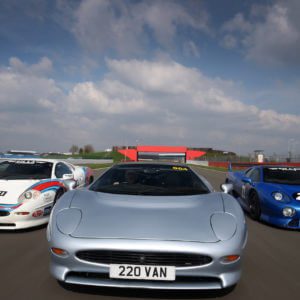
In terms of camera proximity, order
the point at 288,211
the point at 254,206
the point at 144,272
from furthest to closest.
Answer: the point at 254,206 → the point at 288,211 → the point at 144,272

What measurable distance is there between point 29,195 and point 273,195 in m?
4.18

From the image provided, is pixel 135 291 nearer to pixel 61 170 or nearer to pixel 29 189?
pixel 29 189

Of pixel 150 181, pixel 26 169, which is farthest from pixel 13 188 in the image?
pixel 150 181

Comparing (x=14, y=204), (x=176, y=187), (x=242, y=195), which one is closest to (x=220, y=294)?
(x=176, y=187)

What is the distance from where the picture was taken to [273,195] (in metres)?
5.61

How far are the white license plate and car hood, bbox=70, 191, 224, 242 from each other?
0.23 metres

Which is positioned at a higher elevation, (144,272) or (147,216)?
(147,216)

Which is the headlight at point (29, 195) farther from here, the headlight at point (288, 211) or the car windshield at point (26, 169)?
the headlight at point (288, 211)

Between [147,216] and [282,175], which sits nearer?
[147,216]

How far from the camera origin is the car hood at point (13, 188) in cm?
491

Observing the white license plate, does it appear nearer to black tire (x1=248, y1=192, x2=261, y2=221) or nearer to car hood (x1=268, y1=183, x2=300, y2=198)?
car hood (x1=268, y1=183, x2=300, y2=198)

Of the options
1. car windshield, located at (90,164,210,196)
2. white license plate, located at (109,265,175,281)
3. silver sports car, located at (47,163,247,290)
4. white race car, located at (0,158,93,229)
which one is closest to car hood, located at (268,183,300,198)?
car windshield, located at (90,164,210,196)

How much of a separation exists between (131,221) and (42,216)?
3001mm

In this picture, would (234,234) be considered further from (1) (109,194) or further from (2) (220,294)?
(1) (109,194)
